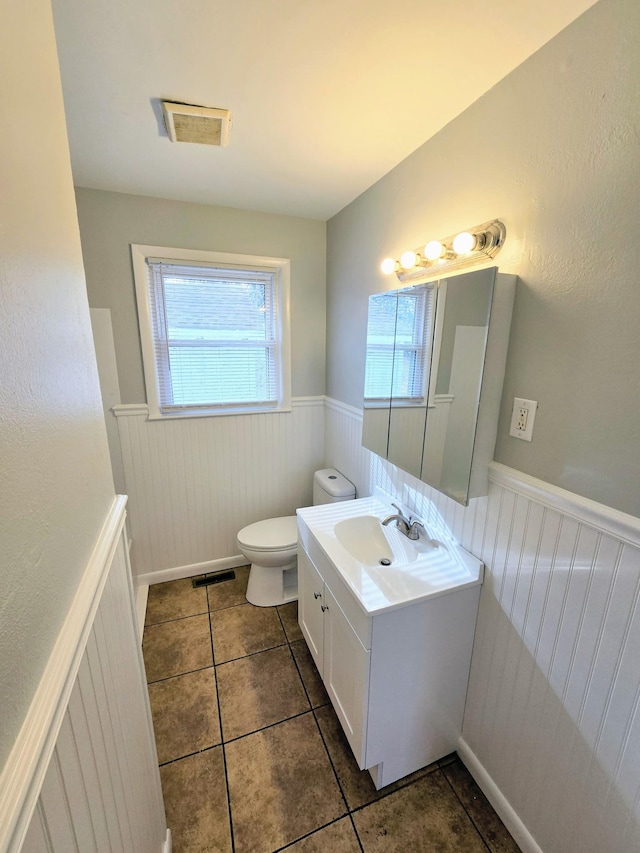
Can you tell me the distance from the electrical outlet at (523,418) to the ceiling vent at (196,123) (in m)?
1.40

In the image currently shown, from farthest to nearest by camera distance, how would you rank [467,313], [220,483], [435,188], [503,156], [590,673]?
[220,483], [435,188], [467,313], [503,156], [590,673]

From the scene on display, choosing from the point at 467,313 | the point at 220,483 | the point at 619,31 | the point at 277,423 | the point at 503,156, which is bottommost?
the point at 220,483

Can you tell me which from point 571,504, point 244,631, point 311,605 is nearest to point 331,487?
point 311,605

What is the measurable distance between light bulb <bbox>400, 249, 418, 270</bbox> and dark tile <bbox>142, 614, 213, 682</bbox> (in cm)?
208

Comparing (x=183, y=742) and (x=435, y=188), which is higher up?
(x=435, y=188)

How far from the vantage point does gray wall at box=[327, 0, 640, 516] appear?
0.81m

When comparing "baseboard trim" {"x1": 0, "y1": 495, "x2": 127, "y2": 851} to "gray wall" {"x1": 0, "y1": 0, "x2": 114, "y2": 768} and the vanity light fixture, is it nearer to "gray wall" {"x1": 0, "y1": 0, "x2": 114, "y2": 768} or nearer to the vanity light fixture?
"gray wall" {"x1": 0, "y1": 0, "x2": 114, "y2": 768}

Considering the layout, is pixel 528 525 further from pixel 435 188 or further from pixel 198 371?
pixel 198 371

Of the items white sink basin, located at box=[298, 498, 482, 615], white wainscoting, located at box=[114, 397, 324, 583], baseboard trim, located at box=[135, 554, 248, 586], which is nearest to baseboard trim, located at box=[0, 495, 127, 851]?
white sink basin, located at box=[298, 498, 482, 615]

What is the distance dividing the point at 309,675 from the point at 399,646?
786mm

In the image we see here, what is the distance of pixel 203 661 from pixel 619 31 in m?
2.61

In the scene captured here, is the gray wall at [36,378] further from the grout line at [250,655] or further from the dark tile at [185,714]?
the grout line at [250,655]

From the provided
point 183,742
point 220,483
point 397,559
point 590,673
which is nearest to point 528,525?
point 590,673

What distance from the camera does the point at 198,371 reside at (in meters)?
2.24
